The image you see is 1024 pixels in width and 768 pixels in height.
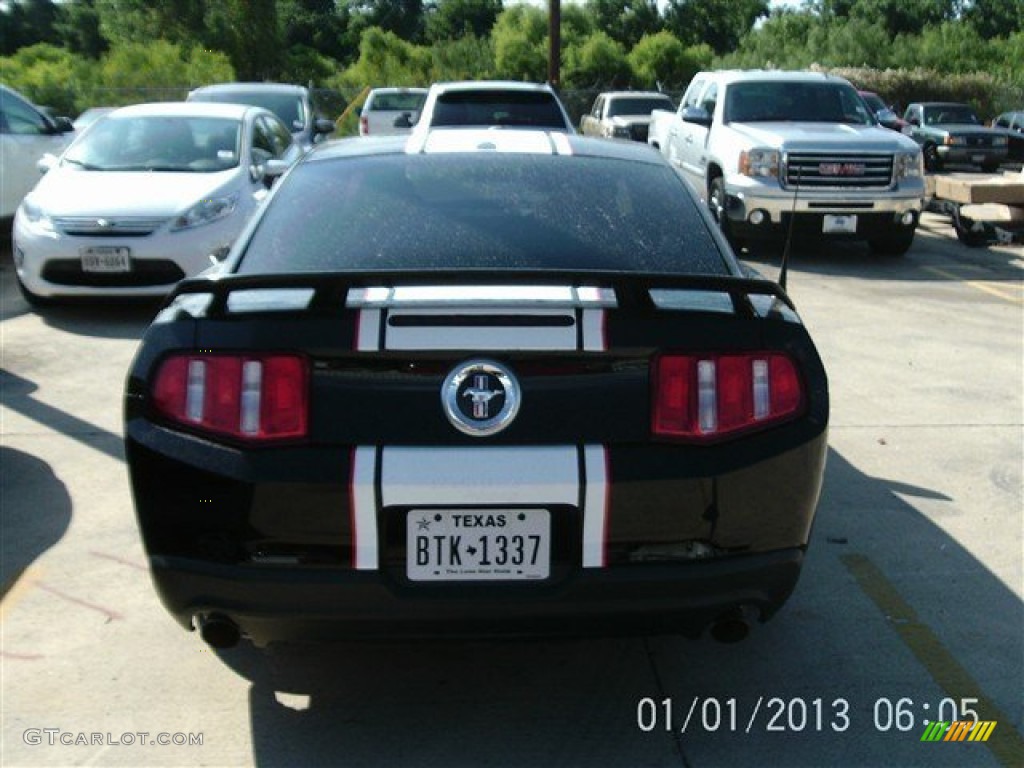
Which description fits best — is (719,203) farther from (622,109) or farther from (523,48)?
(523,48)

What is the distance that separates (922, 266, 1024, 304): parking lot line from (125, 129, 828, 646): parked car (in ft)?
27.1

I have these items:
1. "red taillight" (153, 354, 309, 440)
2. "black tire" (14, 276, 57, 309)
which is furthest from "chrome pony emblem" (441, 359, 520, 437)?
"black tire" (14, 276, 57, 309)

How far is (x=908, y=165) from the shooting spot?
12.6m

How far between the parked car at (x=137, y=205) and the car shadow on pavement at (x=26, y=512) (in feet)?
10.1

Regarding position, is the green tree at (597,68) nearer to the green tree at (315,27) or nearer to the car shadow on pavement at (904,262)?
the green tree at (315,27)

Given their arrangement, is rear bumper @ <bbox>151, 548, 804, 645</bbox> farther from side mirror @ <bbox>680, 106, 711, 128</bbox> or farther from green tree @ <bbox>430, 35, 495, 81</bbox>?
green tree @ <bbox>430, 35, 495, 81</bbox>

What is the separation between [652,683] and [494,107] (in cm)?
990

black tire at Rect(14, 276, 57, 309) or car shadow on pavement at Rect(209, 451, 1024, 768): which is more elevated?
car shadow on pavement at Rect(209, 451, 1024, 768)

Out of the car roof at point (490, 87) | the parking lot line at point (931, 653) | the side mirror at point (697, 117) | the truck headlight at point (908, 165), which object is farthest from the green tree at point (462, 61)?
the parking lot line at point (931, 653)

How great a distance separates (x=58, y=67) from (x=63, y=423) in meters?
32.5

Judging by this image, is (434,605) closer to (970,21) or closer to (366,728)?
(366,728)

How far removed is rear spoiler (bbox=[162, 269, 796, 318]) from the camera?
3189mm

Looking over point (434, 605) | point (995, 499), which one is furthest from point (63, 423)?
point (995, 499)

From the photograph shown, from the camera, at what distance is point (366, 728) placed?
3.54 metres
